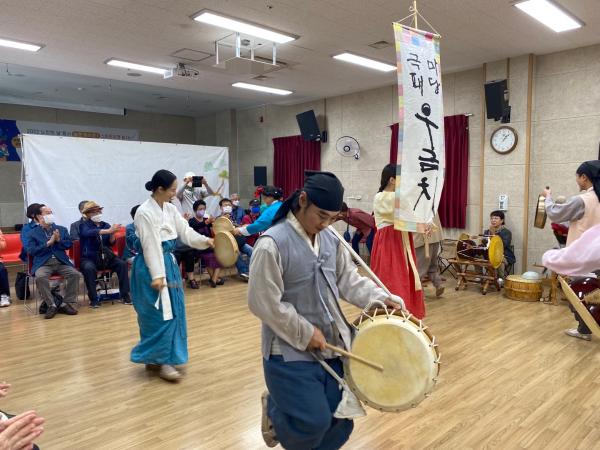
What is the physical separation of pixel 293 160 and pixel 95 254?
5302 mm

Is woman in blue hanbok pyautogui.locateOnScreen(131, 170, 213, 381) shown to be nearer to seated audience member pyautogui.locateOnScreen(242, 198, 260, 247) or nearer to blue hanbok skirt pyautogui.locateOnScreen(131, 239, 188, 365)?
blue hanbok skirt pyautogui.locateOnScreen(131, 239, 188, 365)

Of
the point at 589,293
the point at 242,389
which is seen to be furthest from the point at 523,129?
the point at 242,389

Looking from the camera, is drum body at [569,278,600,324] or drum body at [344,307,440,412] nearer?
drum body at [344,307,440,412]

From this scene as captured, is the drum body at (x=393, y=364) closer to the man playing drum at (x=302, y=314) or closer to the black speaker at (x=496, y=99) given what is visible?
the man playing drum at (x=302, y=314)

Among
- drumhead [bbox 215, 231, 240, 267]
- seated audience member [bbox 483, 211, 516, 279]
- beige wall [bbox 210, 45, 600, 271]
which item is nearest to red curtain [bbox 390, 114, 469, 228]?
beige wall [bbox 210, 45, 600, 271]

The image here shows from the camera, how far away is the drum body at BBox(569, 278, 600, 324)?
11.1 ft

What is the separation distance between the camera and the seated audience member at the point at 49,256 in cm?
535

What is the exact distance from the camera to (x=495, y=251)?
5.98 m

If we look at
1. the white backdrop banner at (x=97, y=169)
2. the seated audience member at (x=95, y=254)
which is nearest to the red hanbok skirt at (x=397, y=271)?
the seated audience member at (x=95, y=254)

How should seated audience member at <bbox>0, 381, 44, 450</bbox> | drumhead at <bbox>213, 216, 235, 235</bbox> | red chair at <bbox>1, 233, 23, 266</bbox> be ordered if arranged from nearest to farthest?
seated audience member at <bbox>0, 381, 44, 450</bbox>, drumhead at <bbox>213, 216, 235, 235</bbox>, red chair at <bbox>1, 233, 23, 266</bbox>

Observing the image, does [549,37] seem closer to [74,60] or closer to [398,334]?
[398,334]

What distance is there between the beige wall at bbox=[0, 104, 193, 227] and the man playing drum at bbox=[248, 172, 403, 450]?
10.7 meters

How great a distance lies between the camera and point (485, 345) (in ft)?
13.3

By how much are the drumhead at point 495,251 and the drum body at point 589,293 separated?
7.09ft
